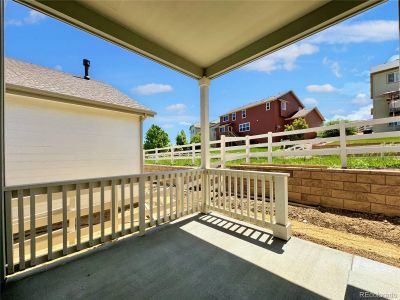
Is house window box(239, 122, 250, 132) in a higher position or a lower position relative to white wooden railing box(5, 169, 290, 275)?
higher

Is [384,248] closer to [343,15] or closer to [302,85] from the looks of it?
[343,15]

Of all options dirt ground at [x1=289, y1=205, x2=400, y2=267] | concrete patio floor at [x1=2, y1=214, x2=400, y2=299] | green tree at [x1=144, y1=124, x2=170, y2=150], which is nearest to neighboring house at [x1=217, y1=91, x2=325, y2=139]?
green tree at [x1=144, y1=124, x2=170, y2=150]

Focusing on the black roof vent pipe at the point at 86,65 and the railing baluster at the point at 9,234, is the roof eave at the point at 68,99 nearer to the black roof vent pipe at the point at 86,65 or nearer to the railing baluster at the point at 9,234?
the black roof vent pipe at the point at 86,65

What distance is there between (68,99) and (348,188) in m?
5.99

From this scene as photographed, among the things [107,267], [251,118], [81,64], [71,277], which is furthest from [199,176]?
[251,118]

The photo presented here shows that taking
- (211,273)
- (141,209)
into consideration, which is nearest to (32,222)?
(141,209)

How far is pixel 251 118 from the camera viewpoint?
19.8 metres

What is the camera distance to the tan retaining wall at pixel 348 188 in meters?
3.14

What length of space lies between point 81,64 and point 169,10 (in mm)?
6110

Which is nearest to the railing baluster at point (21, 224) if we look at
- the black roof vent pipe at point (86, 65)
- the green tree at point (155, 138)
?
the black roof vent pipe at point (86, 65)

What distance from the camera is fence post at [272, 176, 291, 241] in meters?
2.56

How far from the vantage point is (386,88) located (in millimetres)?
13898

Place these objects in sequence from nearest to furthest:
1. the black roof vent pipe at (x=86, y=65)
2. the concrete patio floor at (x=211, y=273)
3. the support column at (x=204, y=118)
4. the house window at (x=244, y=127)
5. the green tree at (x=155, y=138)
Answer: the concrete patio floor at (x=211, y=273) < the support column at (x=204, y=118) < the black roof vent pipe at (x=86, y=65) < the house window at (x=244, y=127) < the green tree at (x=155, y=138)

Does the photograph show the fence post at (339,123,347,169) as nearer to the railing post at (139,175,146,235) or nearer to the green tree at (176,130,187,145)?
the railing post at (139,175,146,235)
